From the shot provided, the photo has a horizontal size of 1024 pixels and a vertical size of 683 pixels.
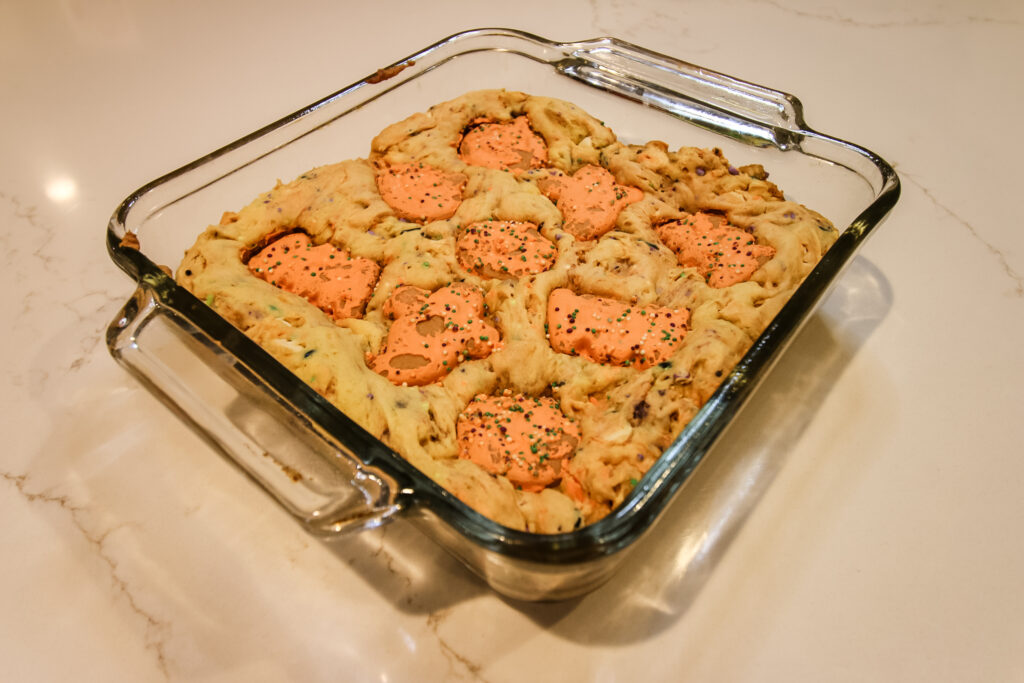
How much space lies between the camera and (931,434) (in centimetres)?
96

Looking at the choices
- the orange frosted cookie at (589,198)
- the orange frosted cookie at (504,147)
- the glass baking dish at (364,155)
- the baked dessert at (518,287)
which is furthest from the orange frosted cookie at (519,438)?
the orange frosted cookie at (504,147)

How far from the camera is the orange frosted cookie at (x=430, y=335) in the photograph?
2.78 feet

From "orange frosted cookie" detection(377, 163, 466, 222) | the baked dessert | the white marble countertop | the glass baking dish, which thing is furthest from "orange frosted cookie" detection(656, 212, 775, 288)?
"orange frosted cookie" detection(377, 163, 466, 222)

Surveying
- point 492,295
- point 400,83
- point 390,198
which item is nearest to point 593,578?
point 492,295

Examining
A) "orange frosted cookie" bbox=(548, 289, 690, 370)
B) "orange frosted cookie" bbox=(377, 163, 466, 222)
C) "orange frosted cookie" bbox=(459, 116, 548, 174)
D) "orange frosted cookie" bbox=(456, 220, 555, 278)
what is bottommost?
"orange frosted cookie" bbox=(548, 289, 690, 370)

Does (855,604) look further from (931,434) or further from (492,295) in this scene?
(492,295)

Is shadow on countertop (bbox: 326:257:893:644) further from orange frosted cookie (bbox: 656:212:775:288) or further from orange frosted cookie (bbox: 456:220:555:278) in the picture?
orange frosted cookie (bbox: 456:220:555:278)

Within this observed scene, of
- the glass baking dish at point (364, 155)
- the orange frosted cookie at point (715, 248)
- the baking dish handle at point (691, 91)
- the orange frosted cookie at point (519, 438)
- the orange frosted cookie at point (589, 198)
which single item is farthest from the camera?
the baking dish handle at point (691, 91)

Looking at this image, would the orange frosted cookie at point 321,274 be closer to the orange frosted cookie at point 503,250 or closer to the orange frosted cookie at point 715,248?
the orange frosted cookie at point 503,250

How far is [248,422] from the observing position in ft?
2.89

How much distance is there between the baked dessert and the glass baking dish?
65mm

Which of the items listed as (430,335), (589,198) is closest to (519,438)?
(430,335)

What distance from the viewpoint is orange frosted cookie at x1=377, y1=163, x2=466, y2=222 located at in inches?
40.9

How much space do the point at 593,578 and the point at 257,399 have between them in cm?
43
